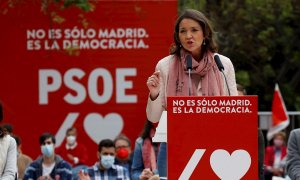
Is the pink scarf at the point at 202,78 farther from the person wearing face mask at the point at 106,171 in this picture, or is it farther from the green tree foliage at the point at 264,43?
the green tree foliage at the point at 264,43

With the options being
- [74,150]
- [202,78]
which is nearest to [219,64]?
[202,78]

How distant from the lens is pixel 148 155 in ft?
36.5

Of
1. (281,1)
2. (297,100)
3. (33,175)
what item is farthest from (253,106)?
(297,100)

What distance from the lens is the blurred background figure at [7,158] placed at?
392 inches

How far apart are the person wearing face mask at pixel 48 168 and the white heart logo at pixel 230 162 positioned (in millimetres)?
8097

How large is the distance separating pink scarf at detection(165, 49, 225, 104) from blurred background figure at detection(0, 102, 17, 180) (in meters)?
2.72

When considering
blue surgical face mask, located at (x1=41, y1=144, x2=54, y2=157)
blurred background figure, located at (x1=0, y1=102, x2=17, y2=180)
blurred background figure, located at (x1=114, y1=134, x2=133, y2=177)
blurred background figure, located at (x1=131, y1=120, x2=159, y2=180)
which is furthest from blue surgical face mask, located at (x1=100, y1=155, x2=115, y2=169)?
blurred background figure, located at (x1=0, y1=102, x2=17, y2=180)

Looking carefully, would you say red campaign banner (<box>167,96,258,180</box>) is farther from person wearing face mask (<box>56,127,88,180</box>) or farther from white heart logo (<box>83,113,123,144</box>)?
white heart logo (<box>83,113,123,144</box>)

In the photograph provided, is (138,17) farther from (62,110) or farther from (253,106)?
(253,106)

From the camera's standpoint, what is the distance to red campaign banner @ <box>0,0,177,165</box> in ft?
60.9

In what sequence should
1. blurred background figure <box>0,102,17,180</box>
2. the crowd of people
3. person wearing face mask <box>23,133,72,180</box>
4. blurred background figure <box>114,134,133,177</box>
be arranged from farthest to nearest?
blurred background figure <box>114,134,133,177</box>
person wearing face mask <box>23,133,72,180</box>
blurred background figure <box>0,102,17,180</box>
the crowd of people

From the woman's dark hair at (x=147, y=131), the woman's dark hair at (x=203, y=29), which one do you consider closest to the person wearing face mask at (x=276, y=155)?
the woman's dark hair at (x=147, y=131)

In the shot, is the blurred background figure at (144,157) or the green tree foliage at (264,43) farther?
the green tree foliage at (264,43)

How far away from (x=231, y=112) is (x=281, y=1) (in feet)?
79.5
